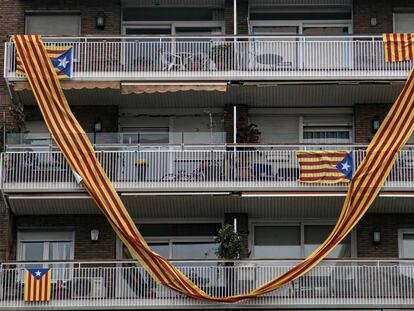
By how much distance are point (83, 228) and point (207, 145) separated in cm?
409

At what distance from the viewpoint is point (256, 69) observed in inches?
1364

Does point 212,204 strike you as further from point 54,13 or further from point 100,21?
point 54,13

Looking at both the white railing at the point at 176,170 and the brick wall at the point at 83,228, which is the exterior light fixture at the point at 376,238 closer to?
the white railing at the point at 176,170

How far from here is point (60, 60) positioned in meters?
34.5

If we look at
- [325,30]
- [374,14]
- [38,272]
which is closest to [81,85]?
[38,272]

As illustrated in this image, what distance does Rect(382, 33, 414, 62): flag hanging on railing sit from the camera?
34500 millimetres

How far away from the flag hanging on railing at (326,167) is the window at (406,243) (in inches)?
103

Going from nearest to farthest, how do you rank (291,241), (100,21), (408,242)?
(408,242), (291,241), (100,21)

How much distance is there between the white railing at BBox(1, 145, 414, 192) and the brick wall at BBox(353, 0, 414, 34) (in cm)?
398

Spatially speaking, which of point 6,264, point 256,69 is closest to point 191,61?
point 256,69

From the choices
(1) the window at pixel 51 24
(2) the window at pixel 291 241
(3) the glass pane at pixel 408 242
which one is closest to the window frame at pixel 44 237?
(2) the window at pixel 291 241

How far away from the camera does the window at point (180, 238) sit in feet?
115

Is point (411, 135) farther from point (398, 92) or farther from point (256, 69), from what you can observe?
point (256, 69)

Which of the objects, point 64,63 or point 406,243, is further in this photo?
point 406,243
